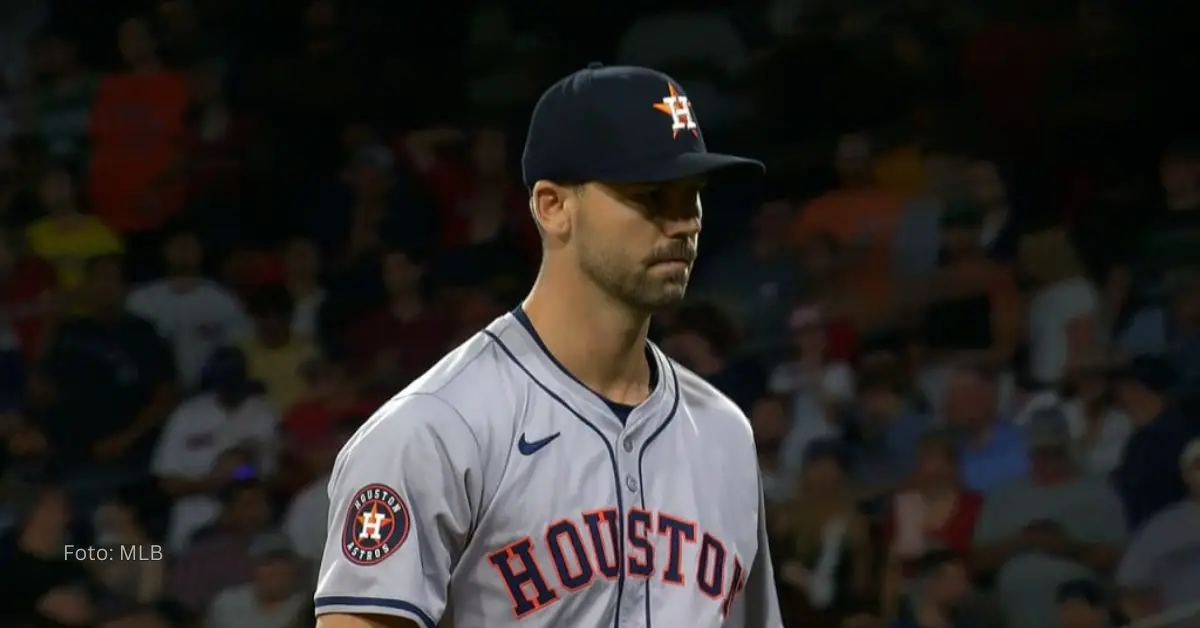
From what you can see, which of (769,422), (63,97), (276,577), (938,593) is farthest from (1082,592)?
(63,97)

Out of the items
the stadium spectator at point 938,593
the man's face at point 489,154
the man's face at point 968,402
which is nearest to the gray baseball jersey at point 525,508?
the stadium spectator at point 938,593

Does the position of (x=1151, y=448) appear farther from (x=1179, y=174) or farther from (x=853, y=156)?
(x=853, y=156)

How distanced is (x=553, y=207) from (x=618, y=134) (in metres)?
0.14

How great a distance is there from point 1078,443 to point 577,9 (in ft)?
A: 9.37

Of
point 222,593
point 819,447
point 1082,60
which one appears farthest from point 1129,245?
point 222,593

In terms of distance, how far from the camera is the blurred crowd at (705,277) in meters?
5.57

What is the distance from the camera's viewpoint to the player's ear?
8.26 ft

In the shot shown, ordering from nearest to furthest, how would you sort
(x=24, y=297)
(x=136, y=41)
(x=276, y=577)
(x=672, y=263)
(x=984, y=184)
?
(x=672, y=263), (x=276, y=577), (x=984, y=184), (x=24, y=297), (x=136, y=41)

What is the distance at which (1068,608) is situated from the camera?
5.16 m

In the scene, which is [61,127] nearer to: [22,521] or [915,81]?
[22,521]

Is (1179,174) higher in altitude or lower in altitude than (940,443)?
higher

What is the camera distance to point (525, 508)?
2.45m

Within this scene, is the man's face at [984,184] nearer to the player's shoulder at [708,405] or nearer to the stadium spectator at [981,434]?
the stadium spectator at [981,434]

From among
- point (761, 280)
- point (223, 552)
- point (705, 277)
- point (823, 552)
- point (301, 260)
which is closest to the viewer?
point (823, 552)
